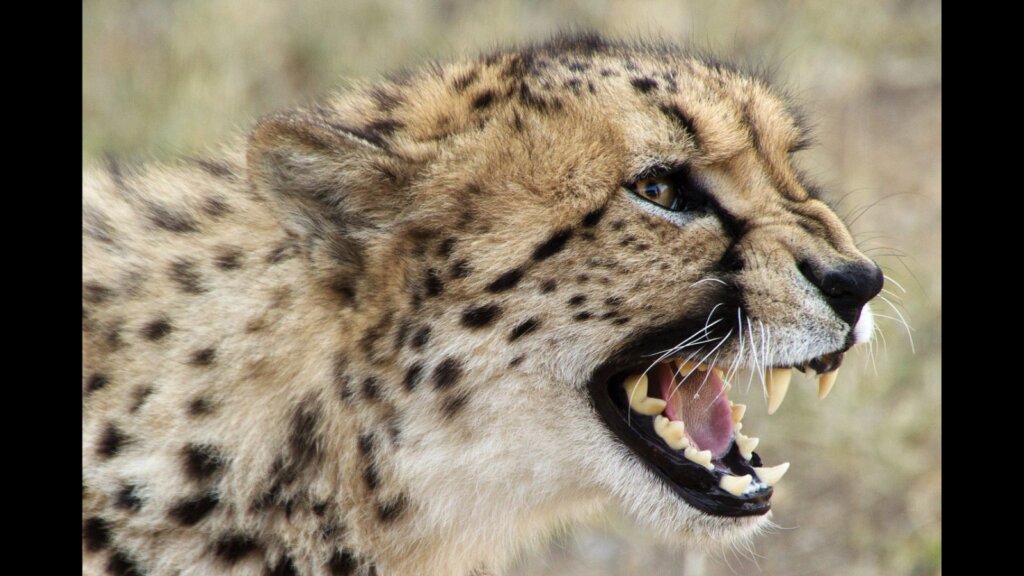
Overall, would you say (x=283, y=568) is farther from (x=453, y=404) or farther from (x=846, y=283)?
(x=846, y=283)

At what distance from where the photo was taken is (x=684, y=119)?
2307 mm

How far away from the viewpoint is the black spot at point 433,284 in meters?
2.21

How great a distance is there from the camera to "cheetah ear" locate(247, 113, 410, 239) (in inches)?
85.4

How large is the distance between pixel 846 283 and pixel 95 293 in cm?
134

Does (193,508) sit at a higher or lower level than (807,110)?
lower

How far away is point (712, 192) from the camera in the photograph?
2.33 metres

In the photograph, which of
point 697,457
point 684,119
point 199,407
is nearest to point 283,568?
point 199,407

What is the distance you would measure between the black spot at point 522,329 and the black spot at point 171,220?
0.66 m

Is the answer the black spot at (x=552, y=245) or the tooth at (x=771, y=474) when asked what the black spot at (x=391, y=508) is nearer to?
the black spot at (x=552, y=245)

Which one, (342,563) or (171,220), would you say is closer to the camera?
(342,563)

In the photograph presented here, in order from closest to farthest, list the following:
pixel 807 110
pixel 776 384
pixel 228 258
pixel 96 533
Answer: pixel 96 533, pixel 228 258, pixel 776 384, pixel 807 110

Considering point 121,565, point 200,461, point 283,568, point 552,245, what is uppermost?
point 552,245

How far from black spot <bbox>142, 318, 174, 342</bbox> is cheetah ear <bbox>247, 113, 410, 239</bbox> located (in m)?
0.27

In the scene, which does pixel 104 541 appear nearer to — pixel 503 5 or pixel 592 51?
pixel 592 51
